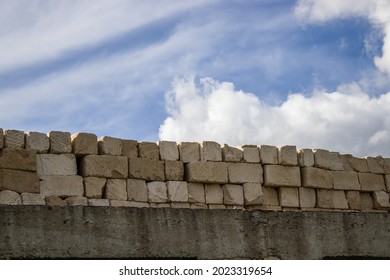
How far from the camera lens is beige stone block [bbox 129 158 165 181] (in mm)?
15836

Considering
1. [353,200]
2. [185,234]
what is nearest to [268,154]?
[353,200]

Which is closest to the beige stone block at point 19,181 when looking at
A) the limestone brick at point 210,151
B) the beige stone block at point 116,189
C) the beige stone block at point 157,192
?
the beige stone block at point 116,189

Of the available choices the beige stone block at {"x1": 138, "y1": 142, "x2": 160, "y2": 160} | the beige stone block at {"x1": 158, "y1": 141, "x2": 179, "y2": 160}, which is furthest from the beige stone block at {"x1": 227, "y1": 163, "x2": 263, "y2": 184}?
the beige stone block at {"x1": 138, "y1": 142, "x2": 160, "y2": 160}

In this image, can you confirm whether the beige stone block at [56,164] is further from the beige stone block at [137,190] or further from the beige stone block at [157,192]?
the beige stone block at [157,192]

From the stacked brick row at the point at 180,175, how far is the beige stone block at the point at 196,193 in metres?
0.02

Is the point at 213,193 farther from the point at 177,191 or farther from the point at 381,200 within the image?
the point at 381,200

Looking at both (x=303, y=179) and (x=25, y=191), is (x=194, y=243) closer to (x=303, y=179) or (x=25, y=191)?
(x=25, y=191)

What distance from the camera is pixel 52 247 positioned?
532 centimetres

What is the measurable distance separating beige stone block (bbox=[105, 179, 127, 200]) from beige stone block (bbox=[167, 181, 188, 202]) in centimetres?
101

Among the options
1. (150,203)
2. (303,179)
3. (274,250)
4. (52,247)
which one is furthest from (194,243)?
(303,179)

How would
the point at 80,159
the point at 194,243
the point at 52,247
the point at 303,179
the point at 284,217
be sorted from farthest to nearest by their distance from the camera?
the point at 303,179
the point at 80,159
the point at 284,217
the point at 194,243
the point at 52,247

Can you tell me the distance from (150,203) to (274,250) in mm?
9867

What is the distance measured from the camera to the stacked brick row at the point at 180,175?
14.7 m

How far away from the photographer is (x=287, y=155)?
690 inches
